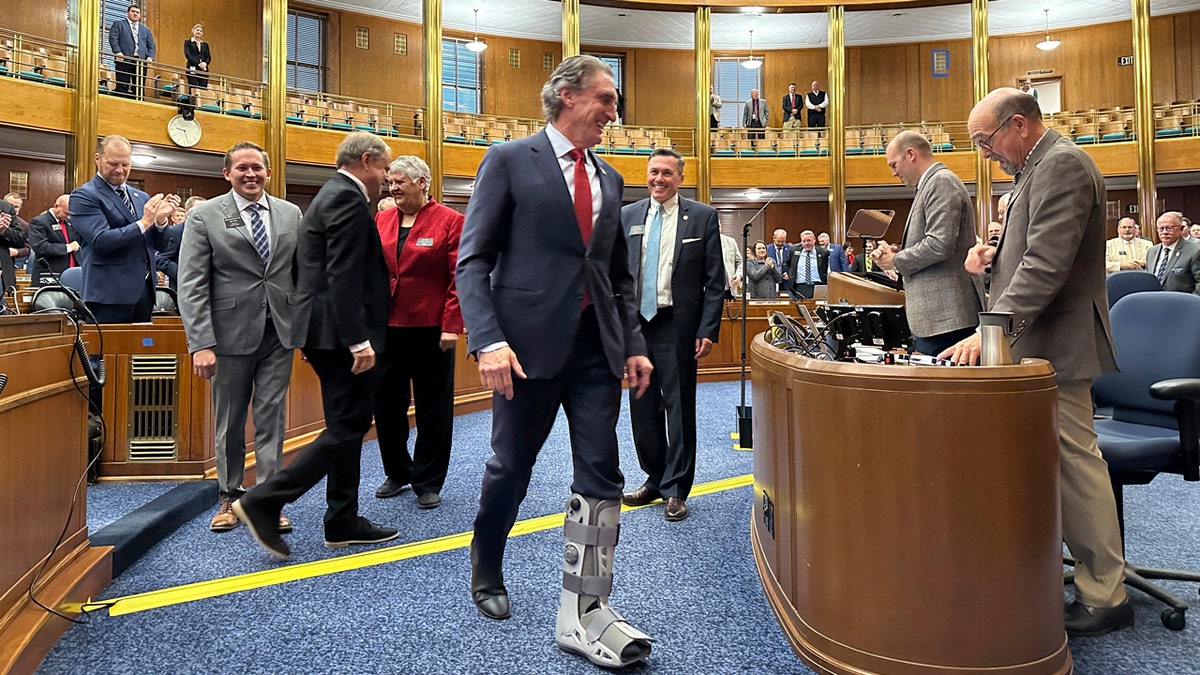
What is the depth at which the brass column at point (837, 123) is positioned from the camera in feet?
37.7

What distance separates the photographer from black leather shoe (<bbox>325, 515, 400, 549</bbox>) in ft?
7.72

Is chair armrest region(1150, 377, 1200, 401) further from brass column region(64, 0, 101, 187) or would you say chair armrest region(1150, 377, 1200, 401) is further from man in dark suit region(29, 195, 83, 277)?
brass column region(64, 0, 101, 187)

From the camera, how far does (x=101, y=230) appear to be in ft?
9.79

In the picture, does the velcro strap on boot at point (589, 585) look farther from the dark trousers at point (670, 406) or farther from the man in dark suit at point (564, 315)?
the dark trousers at point (670, 406)

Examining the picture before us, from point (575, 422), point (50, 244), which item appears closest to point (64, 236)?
point (50, 244)

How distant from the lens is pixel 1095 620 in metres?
1.64

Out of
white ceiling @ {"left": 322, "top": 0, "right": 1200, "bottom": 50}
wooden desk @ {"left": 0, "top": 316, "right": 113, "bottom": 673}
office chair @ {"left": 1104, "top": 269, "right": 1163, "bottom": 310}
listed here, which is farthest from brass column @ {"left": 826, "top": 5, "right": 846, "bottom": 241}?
wooden desk @ {"left": 0, "top": 316, "right": 113, "bottom": 673}

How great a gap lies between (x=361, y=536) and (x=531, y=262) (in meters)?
1.32

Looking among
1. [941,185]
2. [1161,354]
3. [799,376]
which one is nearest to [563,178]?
[799,376]

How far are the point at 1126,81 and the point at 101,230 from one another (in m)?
16.0

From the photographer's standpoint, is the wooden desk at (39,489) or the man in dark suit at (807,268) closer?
the wooden desk at (39,489)

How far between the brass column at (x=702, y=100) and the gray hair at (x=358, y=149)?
956 cm

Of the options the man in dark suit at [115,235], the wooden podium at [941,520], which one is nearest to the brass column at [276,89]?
the man in dark suit at [115,235]

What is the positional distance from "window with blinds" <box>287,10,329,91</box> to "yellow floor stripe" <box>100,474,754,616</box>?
12082 mm
